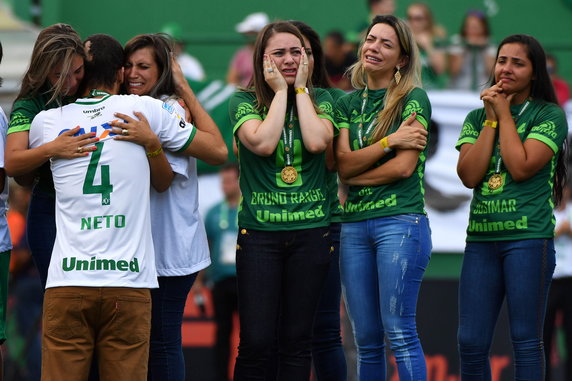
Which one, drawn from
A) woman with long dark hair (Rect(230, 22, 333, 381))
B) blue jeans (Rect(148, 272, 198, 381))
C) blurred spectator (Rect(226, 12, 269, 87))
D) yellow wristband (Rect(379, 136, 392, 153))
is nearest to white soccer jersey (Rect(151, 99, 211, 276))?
blue jeans (Rect(148, 272, 198, 381))

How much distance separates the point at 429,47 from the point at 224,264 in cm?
309

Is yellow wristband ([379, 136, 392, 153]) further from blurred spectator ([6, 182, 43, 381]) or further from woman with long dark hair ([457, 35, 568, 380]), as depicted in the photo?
blurred spectator ([6, 182, 43, 381])

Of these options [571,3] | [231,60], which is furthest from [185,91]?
[571,3]

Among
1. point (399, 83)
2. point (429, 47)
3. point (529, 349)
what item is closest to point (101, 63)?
point (399, 83)

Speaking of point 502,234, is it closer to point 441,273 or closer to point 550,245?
point 550,245

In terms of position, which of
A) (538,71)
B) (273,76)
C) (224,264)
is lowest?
(224,264)

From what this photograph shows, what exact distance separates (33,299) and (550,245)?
212 inches

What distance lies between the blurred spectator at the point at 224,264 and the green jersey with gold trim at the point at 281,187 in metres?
3.60

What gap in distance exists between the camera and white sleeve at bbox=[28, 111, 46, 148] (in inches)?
180

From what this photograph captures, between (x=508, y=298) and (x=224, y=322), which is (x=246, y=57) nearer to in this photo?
(x=224, y=322)

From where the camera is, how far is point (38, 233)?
4898mm

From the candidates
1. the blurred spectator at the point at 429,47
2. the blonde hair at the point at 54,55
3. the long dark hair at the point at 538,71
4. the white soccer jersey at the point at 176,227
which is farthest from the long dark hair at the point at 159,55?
the blurred spectator at the point at 429,47

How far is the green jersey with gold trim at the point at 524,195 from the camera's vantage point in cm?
505

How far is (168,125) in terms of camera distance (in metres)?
4.70
